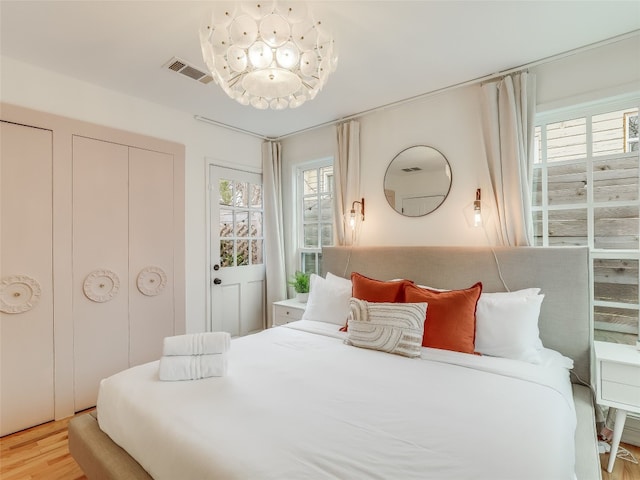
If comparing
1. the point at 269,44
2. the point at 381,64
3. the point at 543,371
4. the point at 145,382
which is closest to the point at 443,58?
the point at 381,64

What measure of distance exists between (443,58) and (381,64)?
0.43 m

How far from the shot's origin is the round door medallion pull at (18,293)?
215cm

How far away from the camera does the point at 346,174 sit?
3.28 meters

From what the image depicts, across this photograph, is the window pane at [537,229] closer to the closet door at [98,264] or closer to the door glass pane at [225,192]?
the door glass pane at [225,192]

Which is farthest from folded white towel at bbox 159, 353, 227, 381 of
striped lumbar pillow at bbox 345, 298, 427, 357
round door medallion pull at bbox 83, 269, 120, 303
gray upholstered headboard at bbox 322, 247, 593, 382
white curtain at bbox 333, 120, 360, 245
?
white curtain at bbox 333, 120, 360, 245

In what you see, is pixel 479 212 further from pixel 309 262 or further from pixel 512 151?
pixel 309 262

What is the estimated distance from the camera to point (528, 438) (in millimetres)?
1132

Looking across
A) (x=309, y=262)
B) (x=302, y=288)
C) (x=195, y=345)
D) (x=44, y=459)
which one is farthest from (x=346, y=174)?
(x=44, y=459)

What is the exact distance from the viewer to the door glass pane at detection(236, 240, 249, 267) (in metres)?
3.68

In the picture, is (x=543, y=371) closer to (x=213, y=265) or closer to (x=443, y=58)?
(x=443, y=58)

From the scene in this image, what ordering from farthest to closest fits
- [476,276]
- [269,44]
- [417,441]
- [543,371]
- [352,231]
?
1. [352,231]
2. [476,276]
3. [543,371]
4. [269,44]
5. [417,441]

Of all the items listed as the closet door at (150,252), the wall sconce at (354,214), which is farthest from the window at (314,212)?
the closet door at (150,252)

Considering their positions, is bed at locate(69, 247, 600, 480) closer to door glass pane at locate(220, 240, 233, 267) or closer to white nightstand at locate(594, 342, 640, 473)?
white nightstand at locate(594, 342, 640, 473)

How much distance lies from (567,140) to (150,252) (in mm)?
3479
